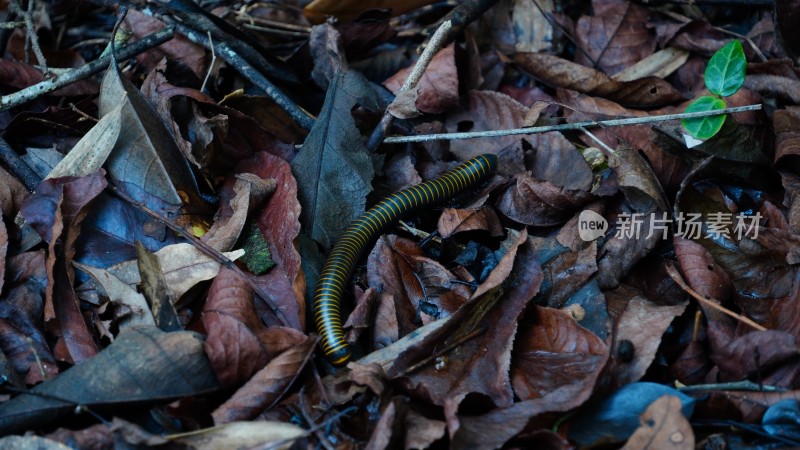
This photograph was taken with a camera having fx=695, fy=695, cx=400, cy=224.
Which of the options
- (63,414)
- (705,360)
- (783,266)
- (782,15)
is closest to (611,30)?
(782,15)

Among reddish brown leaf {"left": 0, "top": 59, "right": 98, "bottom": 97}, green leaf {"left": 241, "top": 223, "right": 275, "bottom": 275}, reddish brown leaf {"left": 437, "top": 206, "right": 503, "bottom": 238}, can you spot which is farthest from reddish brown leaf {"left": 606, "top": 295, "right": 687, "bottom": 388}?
reddish brown leaf {"left": 0, "top": 59, "right": 98, "bottom": 97}

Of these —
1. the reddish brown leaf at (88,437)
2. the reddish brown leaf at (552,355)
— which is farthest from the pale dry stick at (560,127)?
the reddish brown leaf at (88,437)

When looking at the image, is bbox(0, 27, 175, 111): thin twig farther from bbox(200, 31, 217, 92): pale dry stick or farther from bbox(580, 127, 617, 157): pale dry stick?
bbox(580, 127, 617, 157): pale dry stick

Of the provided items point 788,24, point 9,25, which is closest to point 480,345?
point 788,24

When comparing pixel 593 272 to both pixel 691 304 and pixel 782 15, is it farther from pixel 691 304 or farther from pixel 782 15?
pixel 782 15

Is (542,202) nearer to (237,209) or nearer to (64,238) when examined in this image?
(237,209)

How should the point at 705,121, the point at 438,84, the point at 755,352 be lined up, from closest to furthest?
the point at 755,352
the point at 705,121
the point at 438,84

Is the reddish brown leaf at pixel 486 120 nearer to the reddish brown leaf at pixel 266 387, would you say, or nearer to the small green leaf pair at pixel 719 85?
the small green leaf pair at pixel 719 85
